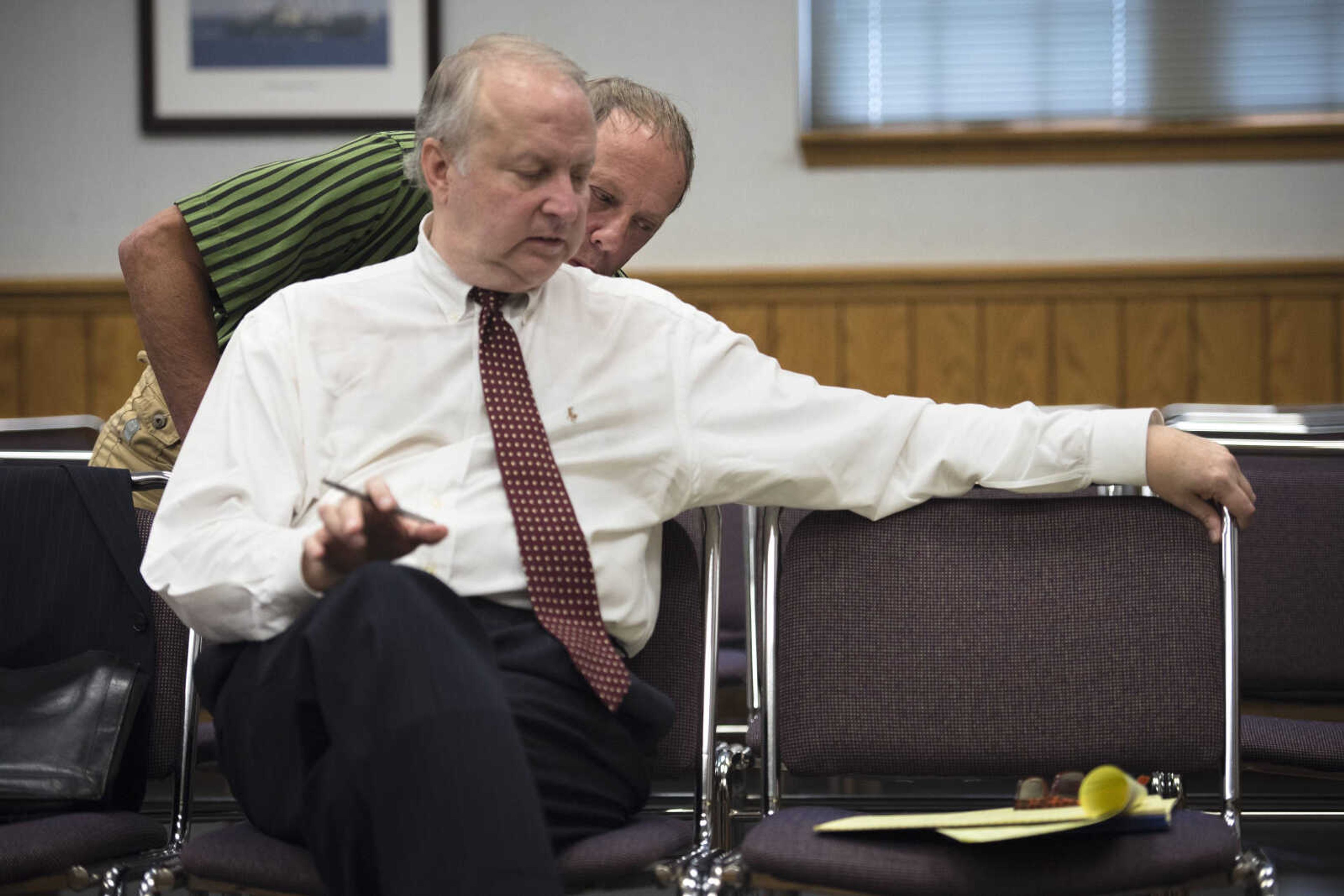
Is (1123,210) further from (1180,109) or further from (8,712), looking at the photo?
(8,712)

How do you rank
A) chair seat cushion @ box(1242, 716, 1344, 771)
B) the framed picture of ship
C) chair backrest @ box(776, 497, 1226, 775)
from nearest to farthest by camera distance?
1. chair backrest @ box(776, 497, 1226, 775)
2. chair seat cushion @ box(1242, 716, 1344, 771)
3. the framed picture of ship

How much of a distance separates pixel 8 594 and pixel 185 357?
435 millimetres

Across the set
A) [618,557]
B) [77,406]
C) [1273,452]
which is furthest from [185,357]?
[77,406]

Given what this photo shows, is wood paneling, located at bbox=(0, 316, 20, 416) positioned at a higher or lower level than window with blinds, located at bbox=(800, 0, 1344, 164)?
lower

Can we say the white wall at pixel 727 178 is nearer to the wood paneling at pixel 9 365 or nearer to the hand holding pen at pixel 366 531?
the wood paneling at pixel 9 365

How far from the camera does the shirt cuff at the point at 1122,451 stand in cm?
163

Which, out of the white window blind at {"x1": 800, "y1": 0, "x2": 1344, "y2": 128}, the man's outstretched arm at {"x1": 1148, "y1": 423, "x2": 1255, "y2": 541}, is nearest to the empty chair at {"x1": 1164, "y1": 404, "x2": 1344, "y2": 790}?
the man's outstretched arm at {"x1": 1148, "y1": 423, "x2": 1255, "y2": 541}

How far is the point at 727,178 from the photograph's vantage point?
3943 mm

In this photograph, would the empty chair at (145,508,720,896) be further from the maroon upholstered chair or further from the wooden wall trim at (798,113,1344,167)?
the wooden wall trim at (798,113,1344,167)

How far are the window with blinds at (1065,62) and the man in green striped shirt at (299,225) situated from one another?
1977mm

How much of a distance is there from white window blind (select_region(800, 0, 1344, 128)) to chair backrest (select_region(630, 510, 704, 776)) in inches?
96.3

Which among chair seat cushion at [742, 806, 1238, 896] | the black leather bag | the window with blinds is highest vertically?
the window with blinds

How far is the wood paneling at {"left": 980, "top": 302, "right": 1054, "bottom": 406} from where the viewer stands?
12.7ft

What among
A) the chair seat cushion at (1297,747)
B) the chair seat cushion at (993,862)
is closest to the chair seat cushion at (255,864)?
the chair seat cushion at (993,862)
